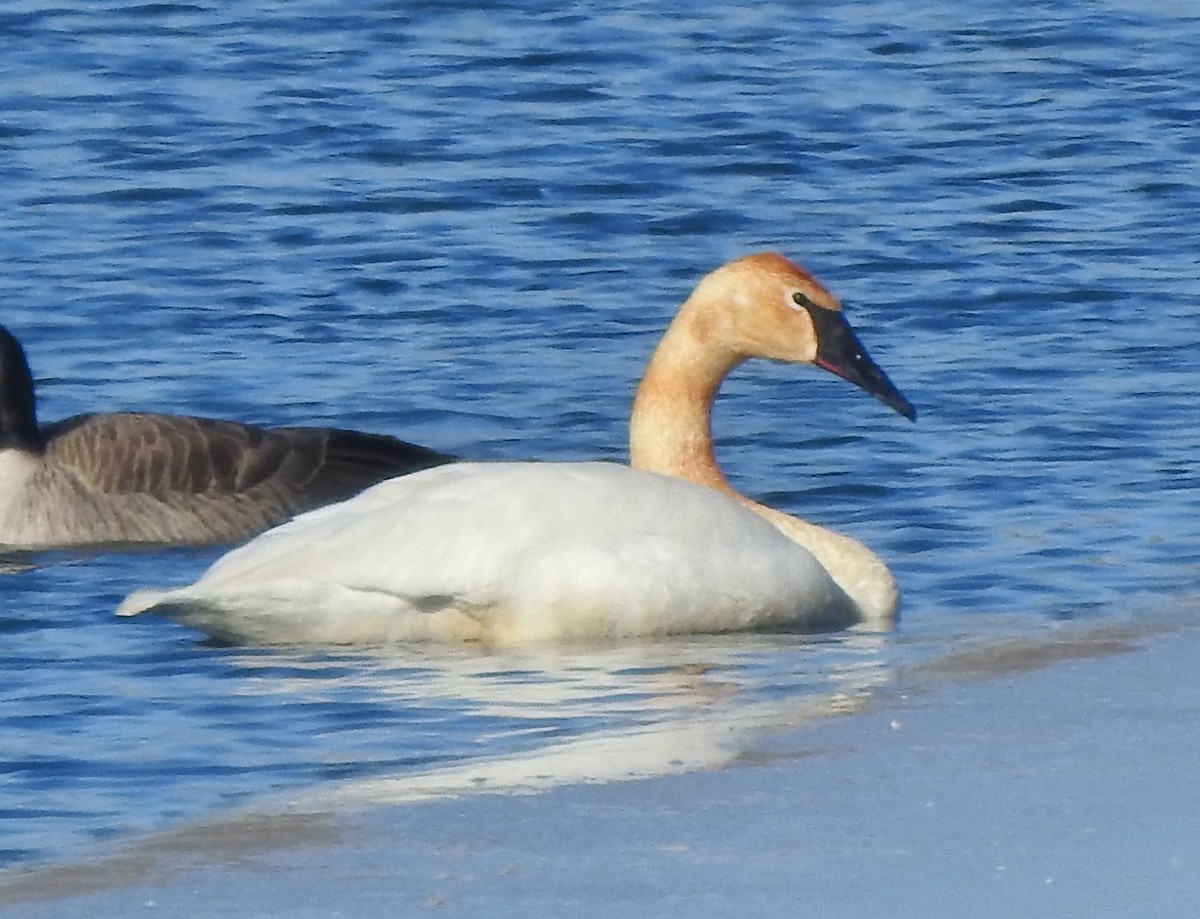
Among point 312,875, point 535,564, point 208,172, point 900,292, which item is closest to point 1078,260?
point 900,292

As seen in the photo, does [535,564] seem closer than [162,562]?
Yes

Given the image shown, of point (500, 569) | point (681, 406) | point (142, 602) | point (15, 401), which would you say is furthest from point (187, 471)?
point (500, 569)

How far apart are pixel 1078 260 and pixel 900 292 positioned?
911 mm

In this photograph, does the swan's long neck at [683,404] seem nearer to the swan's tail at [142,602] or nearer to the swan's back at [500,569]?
the swan's back at [500,569]

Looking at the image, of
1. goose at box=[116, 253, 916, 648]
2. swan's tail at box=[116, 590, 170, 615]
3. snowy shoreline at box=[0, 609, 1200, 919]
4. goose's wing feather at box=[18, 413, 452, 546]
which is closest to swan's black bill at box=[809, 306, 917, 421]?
goose at box=[116, 253, 916, 648]

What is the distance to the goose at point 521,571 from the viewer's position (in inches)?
299

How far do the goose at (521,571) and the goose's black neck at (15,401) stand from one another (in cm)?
263

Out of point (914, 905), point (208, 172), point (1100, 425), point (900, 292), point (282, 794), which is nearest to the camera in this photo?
point (914, 905)

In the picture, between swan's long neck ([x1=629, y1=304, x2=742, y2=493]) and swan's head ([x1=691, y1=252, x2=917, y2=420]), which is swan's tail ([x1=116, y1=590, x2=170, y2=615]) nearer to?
swan's long neck ([x1=629, y1=304, x2=742, y2=493])

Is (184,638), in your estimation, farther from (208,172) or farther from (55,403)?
(208,172)

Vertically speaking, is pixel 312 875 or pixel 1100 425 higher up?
pixel 312 875

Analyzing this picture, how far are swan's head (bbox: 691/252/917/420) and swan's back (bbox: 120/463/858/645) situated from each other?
3.05 feet

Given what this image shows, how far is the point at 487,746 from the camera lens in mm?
6543

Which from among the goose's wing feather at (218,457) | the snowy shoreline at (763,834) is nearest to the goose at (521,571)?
the snowy shoreline at (763,834)
